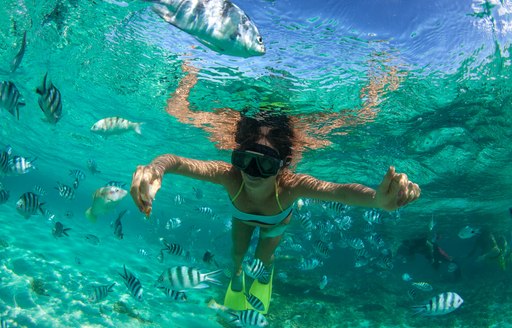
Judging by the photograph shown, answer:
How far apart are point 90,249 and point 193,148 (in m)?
9.67

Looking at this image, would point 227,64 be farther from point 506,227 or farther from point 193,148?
point 506,227

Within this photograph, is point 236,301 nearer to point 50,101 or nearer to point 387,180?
point 387,180

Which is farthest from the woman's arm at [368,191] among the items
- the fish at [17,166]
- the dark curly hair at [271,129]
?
the dark curly hair at [271,129]

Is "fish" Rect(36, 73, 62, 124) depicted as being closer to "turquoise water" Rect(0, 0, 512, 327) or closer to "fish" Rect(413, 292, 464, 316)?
"turquoise water" Rect(0, 0, 512, 327)

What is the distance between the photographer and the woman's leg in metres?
7.97

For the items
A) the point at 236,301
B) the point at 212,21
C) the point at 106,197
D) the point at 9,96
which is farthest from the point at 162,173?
the point at 236,301

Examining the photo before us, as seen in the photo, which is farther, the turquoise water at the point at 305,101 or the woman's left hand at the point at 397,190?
the turquoise water at the point at 305,101

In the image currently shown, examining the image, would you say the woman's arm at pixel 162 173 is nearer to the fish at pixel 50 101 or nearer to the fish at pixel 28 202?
the fish at pixel 50 101

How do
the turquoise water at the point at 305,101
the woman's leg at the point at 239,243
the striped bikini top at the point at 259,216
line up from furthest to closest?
the turquoise water at the point at 305,101 → the woman's leg at the point at 239,243 → the striped bikini top at the point at 259,216

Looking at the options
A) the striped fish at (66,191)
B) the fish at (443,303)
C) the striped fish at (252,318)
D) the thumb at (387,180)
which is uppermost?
the striped fish at (66,191)

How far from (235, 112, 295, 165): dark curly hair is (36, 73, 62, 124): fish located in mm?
8469

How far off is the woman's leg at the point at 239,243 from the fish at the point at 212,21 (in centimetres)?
537

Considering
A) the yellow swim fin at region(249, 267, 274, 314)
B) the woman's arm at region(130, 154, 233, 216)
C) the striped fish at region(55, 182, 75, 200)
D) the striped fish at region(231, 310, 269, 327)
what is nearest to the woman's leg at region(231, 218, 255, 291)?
the yellow swim fin at region(249, 267, 274, 314)

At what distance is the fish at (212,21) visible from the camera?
3068mm
